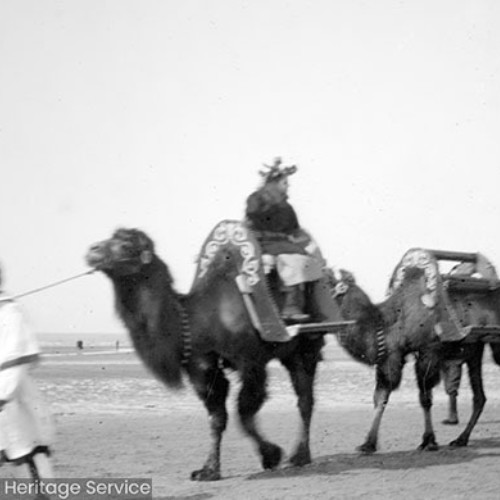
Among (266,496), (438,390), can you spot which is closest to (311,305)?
(266,496)

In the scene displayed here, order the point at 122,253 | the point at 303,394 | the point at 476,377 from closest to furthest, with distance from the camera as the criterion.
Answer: the point at 122,253 → the point at 303,394 → the point at 476,377

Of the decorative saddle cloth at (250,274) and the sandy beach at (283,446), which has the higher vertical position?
the decorative saddle cloth at (250,274)

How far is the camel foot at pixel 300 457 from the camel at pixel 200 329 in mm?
11

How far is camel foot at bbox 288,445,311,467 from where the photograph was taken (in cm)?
1071

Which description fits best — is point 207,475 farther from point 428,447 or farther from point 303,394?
point 428,447

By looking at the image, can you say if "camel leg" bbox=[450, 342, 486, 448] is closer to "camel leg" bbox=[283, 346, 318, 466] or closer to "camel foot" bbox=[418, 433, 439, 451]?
"camel foot" bbox=[418, 433, 439, 451]

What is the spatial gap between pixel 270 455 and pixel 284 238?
233 cm

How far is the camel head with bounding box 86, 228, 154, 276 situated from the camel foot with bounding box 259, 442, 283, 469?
2.22 m

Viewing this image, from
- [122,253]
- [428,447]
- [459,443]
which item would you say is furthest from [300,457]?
[122,253]

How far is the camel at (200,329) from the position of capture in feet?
31.2

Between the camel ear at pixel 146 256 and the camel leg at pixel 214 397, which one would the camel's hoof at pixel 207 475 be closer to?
the camel leg at pixel 214 397

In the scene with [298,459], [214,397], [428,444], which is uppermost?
[214,397]

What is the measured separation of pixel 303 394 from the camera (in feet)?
36.2

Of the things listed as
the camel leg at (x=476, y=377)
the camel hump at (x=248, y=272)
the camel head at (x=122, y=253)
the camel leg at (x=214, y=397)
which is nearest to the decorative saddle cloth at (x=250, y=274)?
the camel hump at (x=248, y=272)
